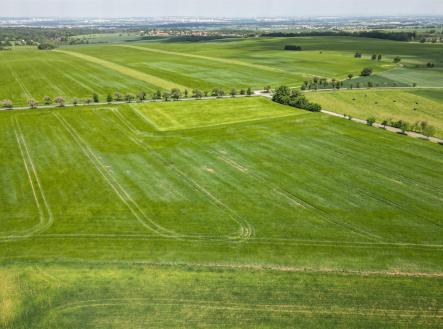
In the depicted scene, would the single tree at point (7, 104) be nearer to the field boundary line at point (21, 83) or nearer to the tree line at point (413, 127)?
the field boundary line at point (21, 83)

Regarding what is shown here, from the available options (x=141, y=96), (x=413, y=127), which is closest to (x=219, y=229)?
(x=413, y=127)

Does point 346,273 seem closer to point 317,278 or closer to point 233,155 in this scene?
point 317,278

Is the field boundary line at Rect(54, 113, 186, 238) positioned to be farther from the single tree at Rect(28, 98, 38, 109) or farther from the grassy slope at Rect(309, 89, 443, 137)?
the grassy slope at Rect(309, 89, 443, 137)

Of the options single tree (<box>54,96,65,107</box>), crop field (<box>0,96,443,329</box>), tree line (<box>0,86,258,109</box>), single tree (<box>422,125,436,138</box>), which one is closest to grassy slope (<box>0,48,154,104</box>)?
tree line (<box>0,86,258,109</box>)

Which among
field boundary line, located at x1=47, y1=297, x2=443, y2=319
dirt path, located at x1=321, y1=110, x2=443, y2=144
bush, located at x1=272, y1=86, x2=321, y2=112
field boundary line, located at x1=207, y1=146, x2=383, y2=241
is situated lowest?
field boundary line, located at x1=47, y1=297, x2=443, y2=319

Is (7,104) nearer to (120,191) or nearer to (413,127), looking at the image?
(120,191)
